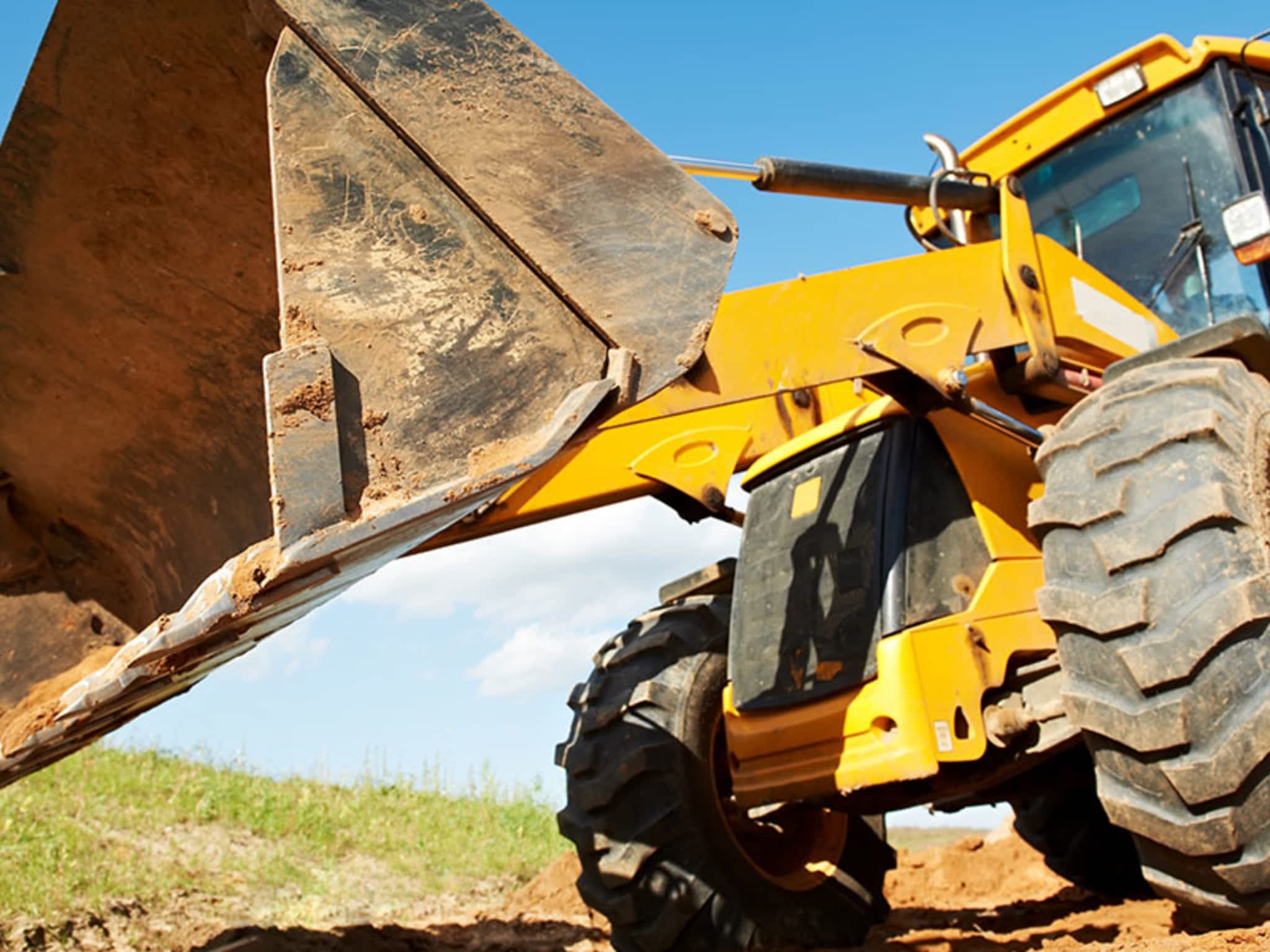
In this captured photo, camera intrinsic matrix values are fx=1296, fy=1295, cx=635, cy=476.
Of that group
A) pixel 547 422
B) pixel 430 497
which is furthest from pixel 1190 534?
pixel 430 497

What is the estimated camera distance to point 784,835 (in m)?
4.82

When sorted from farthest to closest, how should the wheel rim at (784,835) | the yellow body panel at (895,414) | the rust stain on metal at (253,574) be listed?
the wheel rim at (784,835), the yellow body panel at (895,414), the rust stain on metal at (253,574)

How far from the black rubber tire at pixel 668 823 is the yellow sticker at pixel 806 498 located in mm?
594

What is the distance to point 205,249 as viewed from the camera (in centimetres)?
310

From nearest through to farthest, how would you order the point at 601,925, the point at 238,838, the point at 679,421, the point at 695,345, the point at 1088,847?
the point at 695,345
the point at 679,421
the point at 1088,847
the point at 601,925
the point at 238,838

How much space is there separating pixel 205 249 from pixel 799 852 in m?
3.05

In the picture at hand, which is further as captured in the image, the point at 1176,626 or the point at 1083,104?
the point at 1083,104

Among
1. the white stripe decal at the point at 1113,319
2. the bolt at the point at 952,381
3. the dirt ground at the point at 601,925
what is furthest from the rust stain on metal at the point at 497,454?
the white stripe decal at the point at 1113,319

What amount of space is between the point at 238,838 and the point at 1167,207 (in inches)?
216

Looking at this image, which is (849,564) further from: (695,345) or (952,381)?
(695,345)

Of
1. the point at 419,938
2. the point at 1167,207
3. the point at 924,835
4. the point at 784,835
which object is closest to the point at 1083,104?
the point at 1167,207

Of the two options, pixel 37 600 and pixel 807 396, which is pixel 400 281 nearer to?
pixel 37 600

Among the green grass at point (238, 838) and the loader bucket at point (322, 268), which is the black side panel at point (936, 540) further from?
the green grass at point (238, 838)

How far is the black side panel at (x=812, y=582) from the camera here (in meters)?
3.88
